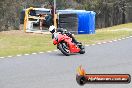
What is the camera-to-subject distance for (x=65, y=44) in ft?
43.7

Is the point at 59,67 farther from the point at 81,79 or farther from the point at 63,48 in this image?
the point at 81,79

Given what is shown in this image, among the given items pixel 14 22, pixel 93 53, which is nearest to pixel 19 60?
pixel 93 53

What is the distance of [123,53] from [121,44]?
10.4 ft

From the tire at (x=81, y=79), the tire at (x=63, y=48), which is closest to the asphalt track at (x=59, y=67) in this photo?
the tire at (x=63, y=48)

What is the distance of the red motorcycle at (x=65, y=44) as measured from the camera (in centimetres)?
1311

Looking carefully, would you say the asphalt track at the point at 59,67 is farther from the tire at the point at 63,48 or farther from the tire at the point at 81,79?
the tire at the point at 81,79

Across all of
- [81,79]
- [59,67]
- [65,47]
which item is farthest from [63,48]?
[81,79]

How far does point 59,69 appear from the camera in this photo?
400 inches

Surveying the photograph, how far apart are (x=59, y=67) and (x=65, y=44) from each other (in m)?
2.83

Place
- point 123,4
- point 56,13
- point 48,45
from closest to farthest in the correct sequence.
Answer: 1. point 48,45
2. point 56,13
3. point 123,4

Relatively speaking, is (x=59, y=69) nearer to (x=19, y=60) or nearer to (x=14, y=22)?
(x=19, y=60)

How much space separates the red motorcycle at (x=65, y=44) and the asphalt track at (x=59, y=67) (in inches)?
9.0

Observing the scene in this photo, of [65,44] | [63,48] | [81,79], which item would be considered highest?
[81,79]

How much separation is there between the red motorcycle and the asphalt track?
23 centimetres
